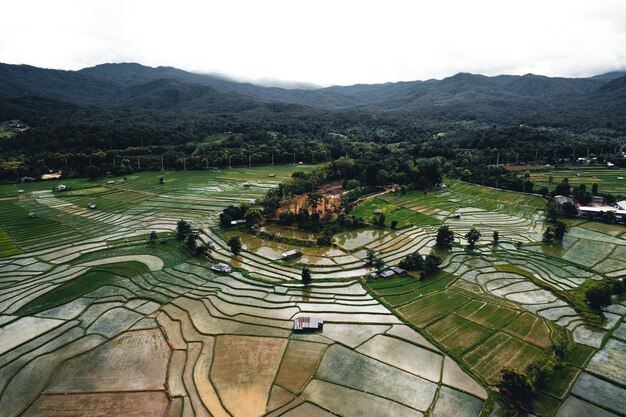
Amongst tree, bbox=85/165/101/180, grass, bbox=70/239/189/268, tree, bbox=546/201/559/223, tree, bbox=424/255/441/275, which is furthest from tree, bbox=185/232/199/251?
tree, bbox=85/165/101/180

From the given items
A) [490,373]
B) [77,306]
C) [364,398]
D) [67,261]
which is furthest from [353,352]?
[67,261]

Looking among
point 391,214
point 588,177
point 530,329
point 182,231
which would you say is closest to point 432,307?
point 530,329

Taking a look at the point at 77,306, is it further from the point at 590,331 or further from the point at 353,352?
the point at 590,331

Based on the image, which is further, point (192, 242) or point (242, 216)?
point (242, 216)

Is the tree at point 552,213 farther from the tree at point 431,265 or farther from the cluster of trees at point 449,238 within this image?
the tree at point 431,265

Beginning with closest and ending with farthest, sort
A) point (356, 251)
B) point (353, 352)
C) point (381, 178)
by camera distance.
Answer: point (353, 352) → point (356, 251) → point (381, 178)

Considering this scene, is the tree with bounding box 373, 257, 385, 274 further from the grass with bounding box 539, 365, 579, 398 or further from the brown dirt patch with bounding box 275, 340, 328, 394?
the grass with bounding box 539, 365, 579, 398

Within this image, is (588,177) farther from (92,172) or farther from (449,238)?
(92,172)
